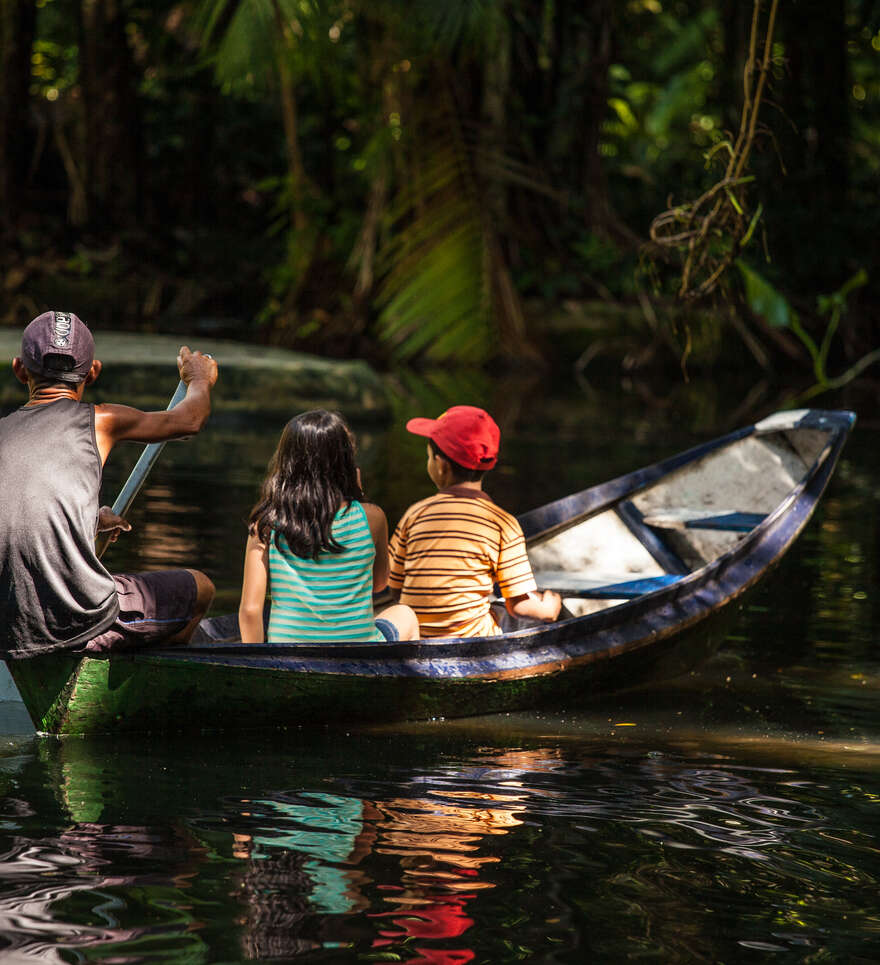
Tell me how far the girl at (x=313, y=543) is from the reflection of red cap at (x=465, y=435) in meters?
0.38

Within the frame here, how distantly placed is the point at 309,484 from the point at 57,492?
0.82 meters

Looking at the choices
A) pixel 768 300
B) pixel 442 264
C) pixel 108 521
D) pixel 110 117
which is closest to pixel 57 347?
pixel 108 521

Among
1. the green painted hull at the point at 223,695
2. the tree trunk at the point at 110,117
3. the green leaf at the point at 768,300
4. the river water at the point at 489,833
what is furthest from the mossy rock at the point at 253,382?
the green painted hull at the point at 223,695

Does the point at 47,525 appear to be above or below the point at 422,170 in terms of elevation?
below

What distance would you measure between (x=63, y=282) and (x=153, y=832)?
19836 millimetres

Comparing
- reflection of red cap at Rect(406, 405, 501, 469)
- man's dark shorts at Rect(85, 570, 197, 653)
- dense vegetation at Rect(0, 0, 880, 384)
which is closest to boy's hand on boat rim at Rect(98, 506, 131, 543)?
man's dark shorts at Rect(85, 570, 197, 653)

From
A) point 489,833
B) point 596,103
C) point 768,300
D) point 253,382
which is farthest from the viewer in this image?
Result: point 596,103

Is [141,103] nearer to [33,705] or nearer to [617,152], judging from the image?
[617,152]

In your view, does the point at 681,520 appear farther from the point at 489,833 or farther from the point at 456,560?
the point at 489,833

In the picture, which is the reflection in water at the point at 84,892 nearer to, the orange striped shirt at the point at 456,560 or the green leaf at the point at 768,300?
the orange striped shirt at the point at 456,560

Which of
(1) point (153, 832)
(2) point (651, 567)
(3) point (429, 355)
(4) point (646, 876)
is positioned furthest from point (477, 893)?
(3) point (429, 355)

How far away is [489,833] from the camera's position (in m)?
3.88

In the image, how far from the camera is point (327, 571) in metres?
4.80

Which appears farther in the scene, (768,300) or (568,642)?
(768,300)
